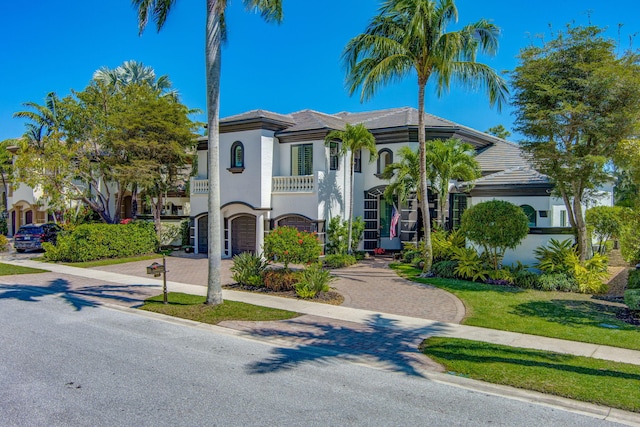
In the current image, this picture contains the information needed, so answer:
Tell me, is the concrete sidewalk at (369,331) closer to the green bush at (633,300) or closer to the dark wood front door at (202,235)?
the green bush at (633,300)

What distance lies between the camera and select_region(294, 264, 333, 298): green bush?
14758 millimetres

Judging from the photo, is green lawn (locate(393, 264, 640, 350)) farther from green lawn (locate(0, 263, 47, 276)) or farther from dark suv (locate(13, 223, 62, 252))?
dark suv (locate(13, 223, 62, 252))

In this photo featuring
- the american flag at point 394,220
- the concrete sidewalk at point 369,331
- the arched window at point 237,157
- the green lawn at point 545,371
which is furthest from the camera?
the arched window at point 237,157

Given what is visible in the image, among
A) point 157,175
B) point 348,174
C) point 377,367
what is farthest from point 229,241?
point 377,367

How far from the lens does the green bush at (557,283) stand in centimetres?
1561

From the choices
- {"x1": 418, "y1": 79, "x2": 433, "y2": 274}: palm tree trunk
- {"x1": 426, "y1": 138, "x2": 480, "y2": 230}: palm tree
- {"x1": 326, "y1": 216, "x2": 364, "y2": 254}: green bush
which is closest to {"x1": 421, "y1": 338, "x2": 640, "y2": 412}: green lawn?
{"x1": 418, "y1": 79, "x2": 433, "y2": 274}: palm tree trunk

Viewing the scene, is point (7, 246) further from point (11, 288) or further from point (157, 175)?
point (11, 288)

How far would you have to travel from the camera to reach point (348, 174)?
25.3 meters

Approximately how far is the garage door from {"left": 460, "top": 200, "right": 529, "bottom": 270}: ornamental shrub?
12278mm

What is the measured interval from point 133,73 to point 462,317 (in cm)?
3637

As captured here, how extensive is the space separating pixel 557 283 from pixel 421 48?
9.34 metres

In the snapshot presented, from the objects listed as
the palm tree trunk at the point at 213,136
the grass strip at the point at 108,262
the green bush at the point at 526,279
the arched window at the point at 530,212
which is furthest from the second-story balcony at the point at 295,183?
the palm tree trunk at the point at 213,136

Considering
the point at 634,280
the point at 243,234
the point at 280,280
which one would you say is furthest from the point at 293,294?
the point at 243,234

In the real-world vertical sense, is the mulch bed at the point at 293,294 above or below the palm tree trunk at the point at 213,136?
below
